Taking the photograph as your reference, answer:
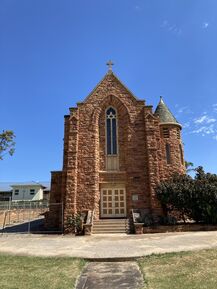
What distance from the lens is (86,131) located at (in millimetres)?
20547

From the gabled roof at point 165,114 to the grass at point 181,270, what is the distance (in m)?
14.2

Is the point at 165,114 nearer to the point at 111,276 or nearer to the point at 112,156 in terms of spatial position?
the point at 112,156

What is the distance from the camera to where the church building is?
19.2 metres

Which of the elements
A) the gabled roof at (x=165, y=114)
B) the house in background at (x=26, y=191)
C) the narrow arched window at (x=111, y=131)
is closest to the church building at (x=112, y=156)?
the narrow arched window at (x=111, y=131)

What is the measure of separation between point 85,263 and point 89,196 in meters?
10.4

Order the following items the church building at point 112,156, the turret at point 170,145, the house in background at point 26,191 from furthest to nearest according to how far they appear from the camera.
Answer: the house in background at point 26,191, the turret at point 170,145, the church building at point 112,156

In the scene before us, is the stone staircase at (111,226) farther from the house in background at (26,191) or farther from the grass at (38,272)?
the house in background at (26,191)

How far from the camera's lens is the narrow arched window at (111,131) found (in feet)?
68.3

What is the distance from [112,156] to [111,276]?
13.6 m

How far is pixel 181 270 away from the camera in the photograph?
745 centimetres

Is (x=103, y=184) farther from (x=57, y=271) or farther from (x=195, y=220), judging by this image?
(x=57, y=271)

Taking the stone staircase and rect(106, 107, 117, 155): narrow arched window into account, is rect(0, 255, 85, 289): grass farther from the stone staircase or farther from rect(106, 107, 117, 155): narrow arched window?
rect(106, 107, 117, 155): narrow arched window

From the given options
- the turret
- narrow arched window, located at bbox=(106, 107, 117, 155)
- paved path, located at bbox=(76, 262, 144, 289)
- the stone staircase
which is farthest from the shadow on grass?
paved path, located at bbox=(76, 262, 144, 289)

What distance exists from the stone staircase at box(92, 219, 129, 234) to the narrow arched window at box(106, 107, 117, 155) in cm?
521
